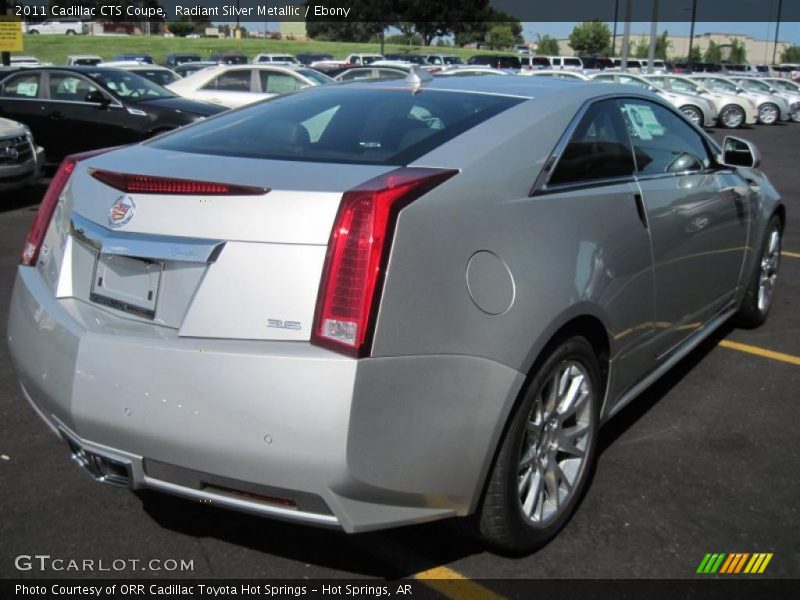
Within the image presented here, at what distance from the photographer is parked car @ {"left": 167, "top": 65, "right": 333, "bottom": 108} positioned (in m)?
14.7

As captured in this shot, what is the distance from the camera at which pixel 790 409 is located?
14.0 feet

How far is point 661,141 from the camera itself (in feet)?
13.0

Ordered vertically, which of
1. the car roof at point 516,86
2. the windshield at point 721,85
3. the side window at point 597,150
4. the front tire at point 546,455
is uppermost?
the windshield at point 721,85

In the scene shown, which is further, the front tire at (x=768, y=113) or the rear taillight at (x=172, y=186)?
the front tire at (x=768, y=113)

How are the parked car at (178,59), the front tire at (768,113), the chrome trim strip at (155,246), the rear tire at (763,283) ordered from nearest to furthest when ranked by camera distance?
the chrome trim strip at (155,246), the rear tire at (763,283), the front tire at (768,113), the parked car at (178,59)

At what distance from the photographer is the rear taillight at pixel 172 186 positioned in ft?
8.08

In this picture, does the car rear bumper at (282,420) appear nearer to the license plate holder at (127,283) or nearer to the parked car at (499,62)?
the license plate holder at (127,283)

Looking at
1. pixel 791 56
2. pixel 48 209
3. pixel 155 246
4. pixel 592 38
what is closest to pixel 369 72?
pixel 48 209

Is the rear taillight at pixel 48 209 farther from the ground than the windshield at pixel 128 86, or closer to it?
closer to it

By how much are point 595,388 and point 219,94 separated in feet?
42.1

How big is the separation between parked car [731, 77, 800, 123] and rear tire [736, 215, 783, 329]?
26372mm

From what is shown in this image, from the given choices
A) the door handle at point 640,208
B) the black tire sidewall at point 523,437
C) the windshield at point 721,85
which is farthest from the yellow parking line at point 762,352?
the windshield at point 721,85

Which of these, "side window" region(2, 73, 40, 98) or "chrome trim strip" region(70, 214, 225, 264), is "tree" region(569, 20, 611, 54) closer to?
"side window" region(2, 73, 40, 98)

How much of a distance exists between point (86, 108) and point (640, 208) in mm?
11171
